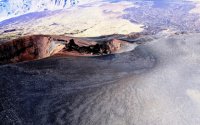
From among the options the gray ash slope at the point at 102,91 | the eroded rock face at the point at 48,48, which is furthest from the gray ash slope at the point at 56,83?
the eroded rock face at the point at 48,48

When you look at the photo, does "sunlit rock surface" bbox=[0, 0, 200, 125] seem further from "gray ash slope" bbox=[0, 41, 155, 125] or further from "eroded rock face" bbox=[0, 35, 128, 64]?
"eroded rock face" bbox=[0, 35, 128, 64]

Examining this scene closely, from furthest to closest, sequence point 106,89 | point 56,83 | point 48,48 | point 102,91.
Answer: point 48,48 < point 56,83 < point 106,89 < point 102,91

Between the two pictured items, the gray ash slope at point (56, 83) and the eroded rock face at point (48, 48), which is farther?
the eroded rock face at point (48, 48)

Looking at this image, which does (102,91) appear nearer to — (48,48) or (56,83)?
(56,83)

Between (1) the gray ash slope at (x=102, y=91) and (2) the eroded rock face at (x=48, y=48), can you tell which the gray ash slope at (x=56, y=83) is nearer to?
(1) the gray ash slope at (x=102, y=91)

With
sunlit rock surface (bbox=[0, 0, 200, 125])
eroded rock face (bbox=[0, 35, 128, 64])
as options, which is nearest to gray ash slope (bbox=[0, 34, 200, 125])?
sunlit rock surface (bbox=[0, 0, 200, 125])

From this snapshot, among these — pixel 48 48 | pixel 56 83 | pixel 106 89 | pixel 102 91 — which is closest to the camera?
pixel 102 91

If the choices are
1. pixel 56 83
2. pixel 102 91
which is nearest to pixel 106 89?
pixel 102 91
